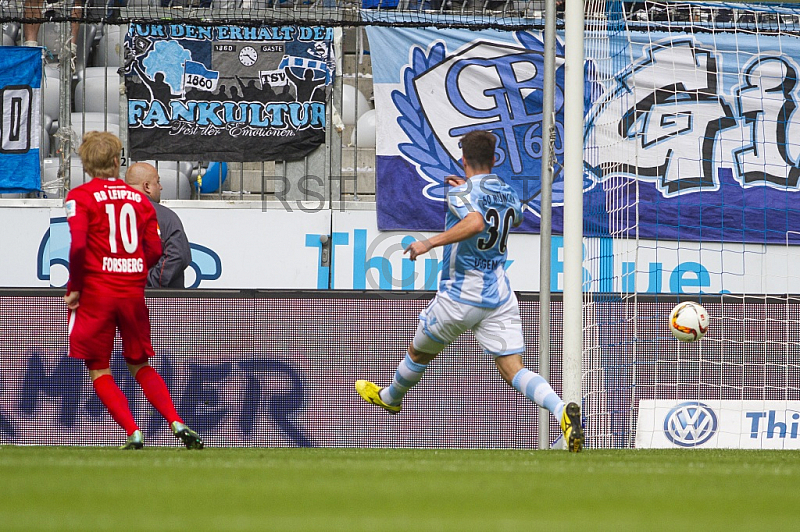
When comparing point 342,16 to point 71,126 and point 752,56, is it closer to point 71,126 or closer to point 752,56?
point 71,126

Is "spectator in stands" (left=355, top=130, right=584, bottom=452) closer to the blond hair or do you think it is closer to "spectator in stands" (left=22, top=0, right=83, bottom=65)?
the blond hair

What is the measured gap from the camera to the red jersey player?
5703 mm

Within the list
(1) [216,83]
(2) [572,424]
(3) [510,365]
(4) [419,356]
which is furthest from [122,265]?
(1) [216,83]

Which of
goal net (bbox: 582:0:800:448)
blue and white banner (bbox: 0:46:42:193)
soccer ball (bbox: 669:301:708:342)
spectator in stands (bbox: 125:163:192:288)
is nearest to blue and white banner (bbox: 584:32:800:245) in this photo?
goal net (bbox: 582:0:800:448)

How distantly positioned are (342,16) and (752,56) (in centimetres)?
379

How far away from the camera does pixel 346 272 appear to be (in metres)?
10.6

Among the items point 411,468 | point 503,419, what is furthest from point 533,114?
point 411,468

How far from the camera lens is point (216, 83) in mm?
10758

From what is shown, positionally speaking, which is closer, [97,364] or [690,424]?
[97,364]

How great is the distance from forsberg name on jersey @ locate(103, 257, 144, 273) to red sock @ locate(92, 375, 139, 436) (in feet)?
1.82

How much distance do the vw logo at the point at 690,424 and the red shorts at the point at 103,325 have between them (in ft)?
11.7

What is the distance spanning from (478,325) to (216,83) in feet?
18.0

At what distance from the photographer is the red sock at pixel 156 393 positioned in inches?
231

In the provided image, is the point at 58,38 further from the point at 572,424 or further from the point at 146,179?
the point at 572,424
